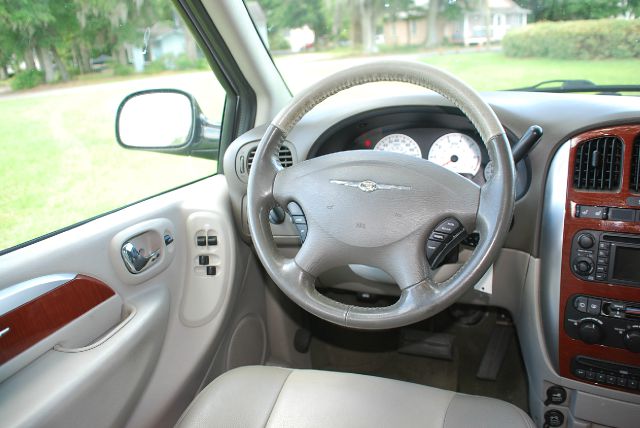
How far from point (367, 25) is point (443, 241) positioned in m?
1.02

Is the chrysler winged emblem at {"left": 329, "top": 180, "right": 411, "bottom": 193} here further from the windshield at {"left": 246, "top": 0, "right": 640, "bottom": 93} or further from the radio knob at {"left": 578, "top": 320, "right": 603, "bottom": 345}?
the radio knob at {"left": 578, "top": 320, "right": 603, "bottom": 345}

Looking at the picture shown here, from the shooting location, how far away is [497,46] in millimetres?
1830

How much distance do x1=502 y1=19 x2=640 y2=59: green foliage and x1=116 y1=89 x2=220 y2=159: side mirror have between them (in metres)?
1.31

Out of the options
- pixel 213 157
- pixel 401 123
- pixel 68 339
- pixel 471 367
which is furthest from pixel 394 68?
pixel 471 367

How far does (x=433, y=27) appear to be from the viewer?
1875mm

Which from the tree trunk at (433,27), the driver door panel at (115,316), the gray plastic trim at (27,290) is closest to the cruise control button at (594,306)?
the tree trunk at (433,27)

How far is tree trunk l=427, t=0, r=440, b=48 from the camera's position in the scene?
186 cm

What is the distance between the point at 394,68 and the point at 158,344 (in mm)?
1182

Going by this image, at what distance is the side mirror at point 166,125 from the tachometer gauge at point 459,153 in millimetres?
1039

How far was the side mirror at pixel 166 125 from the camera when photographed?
2020 millimetres

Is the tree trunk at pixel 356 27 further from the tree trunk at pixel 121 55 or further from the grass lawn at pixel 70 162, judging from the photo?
the tree trunk at pixel 121 55

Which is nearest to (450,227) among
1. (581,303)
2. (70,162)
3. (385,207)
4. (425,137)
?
(385,207)

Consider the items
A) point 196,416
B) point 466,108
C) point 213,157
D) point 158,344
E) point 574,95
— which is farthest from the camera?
point 213,157

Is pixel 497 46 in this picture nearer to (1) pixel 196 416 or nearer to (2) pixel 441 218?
(2) pixel 441 218
